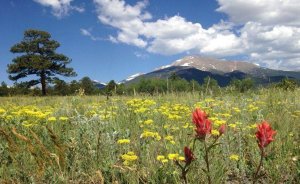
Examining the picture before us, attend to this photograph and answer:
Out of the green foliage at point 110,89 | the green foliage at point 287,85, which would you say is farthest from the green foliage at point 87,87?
the green foliage at point 110,89

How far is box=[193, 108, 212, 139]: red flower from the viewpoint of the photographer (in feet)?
6.16

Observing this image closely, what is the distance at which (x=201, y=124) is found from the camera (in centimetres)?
189

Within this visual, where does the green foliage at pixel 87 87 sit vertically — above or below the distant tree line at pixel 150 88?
above

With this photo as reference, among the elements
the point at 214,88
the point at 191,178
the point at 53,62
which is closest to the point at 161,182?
the point at 191,178

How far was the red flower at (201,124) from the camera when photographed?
1.88 metres

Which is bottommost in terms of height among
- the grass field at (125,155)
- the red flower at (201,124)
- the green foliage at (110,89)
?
the grass field at (125,155)

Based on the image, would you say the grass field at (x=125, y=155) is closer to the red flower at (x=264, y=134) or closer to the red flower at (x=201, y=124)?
the red flower at (x=201, y=124)

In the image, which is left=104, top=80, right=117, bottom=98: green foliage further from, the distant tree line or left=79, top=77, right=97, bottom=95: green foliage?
left=79, top=77, right=97, bottom=95: green foliage

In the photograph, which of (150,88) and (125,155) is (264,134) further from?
(150,88)

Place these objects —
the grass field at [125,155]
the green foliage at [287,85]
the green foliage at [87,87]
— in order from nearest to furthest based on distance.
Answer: the grass field at [125,155] → the green foliage at [287,85] → the green foliage at [87,87]

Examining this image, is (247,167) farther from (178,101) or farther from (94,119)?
(178,101)

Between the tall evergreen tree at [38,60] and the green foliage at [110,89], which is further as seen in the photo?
the tall evergreen tree at [38,60]

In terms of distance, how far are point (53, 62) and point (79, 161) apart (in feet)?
171

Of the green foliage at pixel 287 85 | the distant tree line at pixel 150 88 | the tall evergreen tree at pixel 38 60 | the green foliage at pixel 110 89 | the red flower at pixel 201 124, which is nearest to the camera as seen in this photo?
the red flower at pixel 201 124
